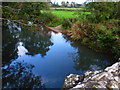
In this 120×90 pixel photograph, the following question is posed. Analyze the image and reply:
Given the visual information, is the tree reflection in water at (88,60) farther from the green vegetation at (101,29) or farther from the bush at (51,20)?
the bush at (51,20)

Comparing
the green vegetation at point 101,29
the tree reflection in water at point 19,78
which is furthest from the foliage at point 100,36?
the tree reflection in water at point 19,78

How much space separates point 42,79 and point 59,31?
1096cm

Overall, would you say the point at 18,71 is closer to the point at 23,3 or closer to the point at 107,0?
the point at 23,3

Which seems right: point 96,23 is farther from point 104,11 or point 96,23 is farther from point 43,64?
point 43,64

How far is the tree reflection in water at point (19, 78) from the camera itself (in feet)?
16.3

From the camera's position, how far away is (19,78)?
17.8 ft

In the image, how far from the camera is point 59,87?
4.99 meters

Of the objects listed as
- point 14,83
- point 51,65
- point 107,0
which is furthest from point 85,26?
point 14,83

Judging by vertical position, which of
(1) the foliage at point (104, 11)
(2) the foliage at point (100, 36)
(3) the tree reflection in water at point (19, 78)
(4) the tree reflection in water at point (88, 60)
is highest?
(1) the foliage at point (104, 11)

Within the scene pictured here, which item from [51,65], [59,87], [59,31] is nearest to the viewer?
[59,87]

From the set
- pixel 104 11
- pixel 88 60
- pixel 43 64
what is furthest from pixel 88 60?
pixel 104 11

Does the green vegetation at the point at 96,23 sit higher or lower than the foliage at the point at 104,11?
lower

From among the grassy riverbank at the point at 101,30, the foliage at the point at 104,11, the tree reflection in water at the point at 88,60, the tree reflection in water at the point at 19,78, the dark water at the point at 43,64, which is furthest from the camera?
the foliage at the point at 104,11

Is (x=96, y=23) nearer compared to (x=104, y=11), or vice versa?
(x=96, y=23)
